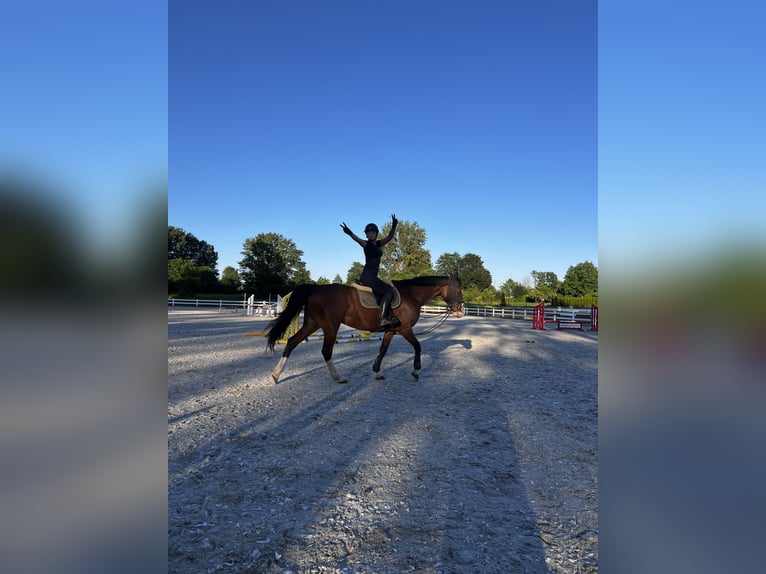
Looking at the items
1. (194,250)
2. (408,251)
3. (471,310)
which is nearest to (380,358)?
(471,310)

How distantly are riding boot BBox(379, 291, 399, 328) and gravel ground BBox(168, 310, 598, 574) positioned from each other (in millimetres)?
1237

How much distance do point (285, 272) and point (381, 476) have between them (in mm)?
50903

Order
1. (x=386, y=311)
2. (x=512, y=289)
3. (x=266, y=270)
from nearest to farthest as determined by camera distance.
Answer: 1. (x=386, y=311)
2. (x=266, y=270)
3. (x=512, y=289)

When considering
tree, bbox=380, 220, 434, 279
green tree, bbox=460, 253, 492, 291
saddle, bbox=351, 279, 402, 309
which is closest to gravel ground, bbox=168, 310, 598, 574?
saddle, bbox=351, 279, 402, 309

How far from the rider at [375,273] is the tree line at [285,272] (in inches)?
1220

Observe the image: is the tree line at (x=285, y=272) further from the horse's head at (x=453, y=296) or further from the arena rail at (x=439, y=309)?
the horse's head at (x=453, y=296)

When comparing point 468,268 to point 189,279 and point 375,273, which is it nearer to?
point 189,279

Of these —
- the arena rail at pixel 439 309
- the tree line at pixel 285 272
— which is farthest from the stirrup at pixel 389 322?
the tree line at pixel 285 272

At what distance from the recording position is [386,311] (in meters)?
7.44

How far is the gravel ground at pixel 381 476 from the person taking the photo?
2.46 m
